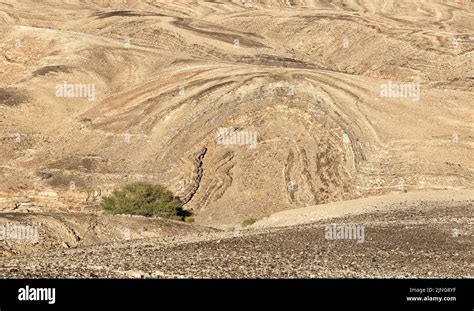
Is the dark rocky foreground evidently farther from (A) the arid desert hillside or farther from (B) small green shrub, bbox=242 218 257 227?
(B) small green shrub, bbox=242 218 257 227

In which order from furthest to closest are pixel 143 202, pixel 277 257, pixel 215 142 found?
pixel 215 142 → pixel 143 202 → pixel 277 257

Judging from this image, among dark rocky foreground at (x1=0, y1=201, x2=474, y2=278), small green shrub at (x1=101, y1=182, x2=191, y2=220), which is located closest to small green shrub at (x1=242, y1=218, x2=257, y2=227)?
small green shrub at (x1=101, y1=182, x2=191, y2=220)

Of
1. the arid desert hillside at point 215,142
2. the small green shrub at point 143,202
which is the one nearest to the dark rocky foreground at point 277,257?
the arid desert hillside at point 215,142

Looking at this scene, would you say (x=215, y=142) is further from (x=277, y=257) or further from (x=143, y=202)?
(x=277, y=257)

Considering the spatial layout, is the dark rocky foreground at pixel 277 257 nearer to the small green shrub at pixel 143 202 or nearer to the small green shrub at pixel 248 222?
the small green shrub at pixel 248 222

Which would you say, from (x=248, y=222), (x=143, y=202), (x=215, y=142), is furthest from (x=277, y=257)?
(x=215, y=142)

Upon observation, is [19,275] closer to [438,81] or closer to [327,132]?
[327,132]
